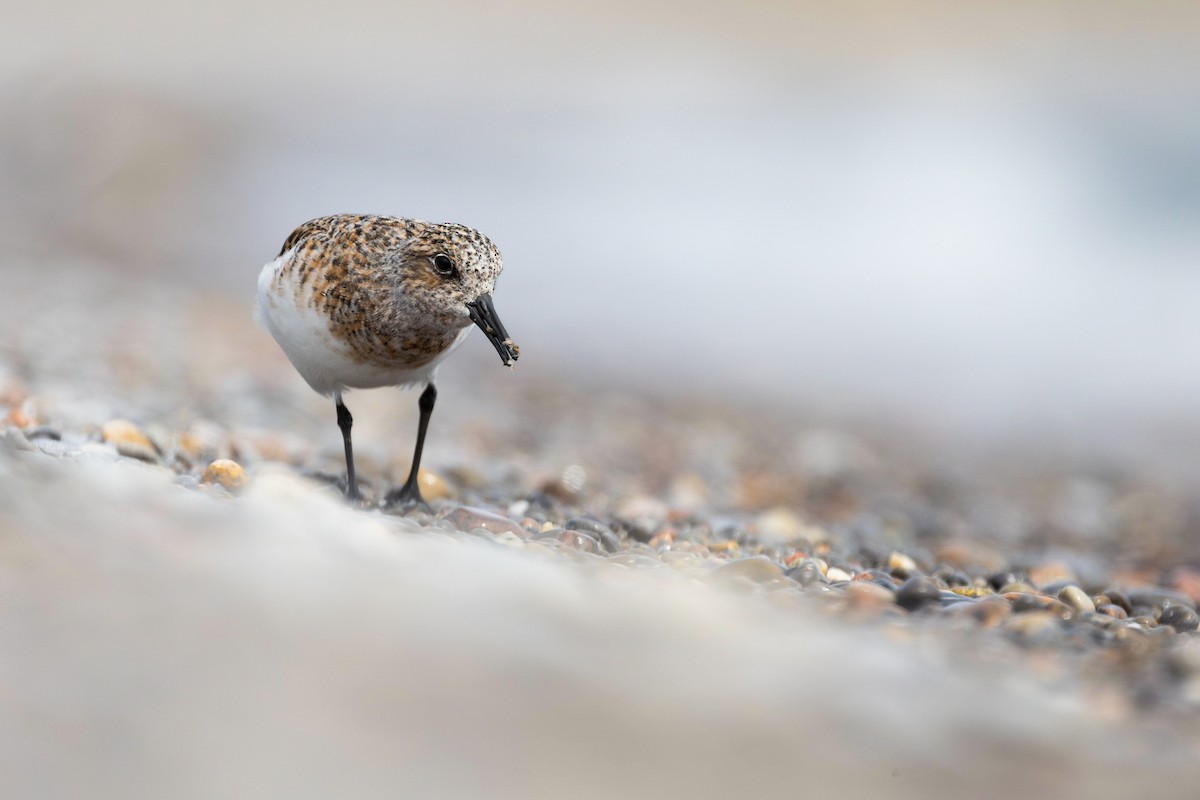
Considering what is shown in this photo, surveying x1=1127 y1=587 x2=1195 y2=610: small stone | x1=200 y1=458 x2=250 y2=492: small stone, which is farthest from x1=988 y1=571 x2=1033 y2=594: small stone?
x1=200 y1=458 x2=250 y2=492: small stone

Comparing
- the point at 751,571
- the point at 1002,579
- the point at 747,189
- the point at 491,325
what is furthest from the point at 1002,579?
the point at 747,189

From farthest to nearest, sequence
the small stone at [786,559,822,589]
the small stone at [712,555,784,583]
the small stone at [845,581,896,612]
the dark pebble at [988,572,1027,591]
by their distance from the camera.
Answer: the dark pebble at [988,572,1027,591]
the small stone at [786,559,822,589]
the small stone at [712,555,784,583]
the small stone at [845,581,896,612]

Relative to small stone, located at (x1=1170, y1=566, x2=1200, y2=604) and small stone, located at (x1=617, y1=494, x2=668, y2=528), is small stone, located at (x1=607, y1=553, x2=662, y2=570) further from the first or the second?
small stone, located at (x1=1170, y1=566, x2=1200, y2=604)

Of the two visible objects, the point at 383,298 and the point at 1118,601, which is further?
the point at 1118,601

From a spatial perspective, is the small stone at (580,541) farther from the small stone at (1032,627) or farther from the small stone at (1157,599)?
the small stone at (1157,599)

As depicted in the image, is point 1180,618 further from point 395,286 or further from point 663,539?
point 395,286

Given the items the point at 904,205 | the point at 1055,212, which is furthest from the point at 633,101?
the point at 1055,212
